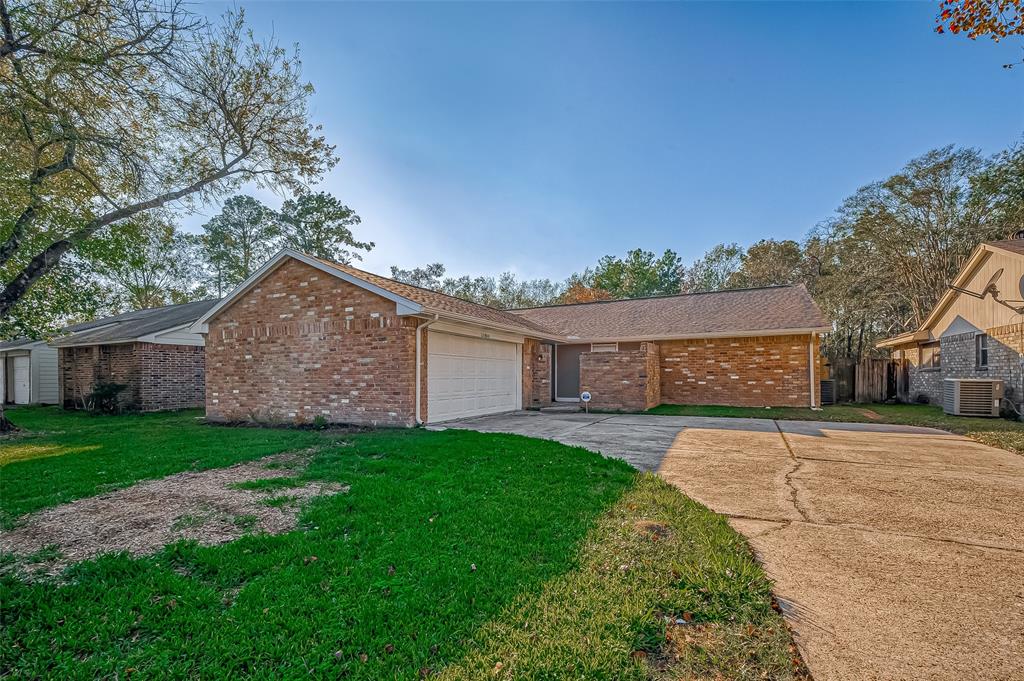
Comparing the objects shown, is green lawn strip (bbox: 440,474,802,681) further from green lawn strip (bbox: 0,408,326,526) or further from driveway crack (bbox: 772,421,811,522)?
green lawn strip (bbox: 0,408,326,526)

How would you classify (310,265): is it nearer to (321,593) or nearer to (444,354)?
(444,354)

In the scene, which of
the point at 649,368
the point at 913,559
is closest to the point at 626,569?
the point at 913,559

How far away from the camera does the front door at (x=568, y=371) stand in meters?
16.0

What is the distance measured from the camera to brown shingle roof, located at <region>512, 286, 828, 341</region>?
13312 mm

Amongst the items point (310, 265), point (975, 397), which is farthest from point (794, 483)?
point (975, 397)

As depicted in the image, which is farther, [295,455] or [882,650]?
[295,455]

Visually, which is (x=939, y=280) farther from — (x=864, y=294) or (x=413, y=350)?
(x=413, y=350)

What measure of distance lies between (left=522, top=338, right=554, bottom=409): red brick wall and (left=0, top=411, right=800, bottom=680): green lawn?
8.98 metres

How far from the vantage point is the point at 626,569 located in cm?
291

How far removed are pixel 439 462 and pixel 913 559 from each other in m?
4.56

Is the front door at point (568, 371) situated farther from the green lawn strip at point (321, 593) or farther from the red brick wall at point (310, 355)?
the green lawn strip at point (321, 593)

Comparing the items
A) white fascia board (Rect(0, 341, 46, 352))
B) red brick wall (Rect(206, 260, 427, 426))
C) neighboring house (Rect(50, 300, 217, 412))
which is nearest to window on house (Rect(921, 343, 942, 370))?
red brick wall (Rect(206, 260, 427, 426))

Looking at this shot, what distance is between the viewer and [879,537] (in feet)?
11.1

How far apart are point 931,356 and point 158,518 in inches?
822
